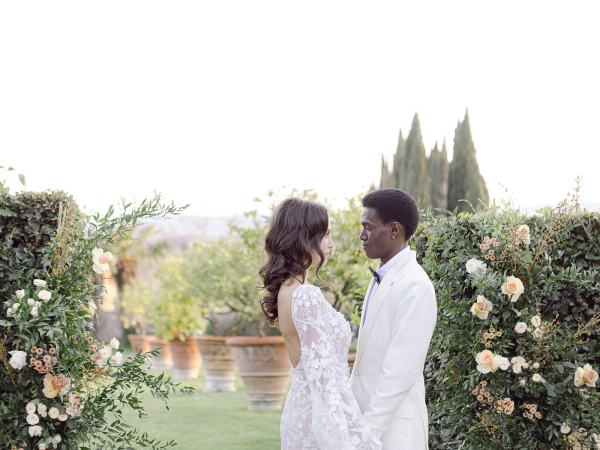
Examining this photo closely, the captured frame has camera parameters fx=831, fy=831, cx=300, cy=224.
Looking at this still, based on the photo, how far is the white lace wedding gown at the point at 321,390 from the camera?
3178 millimetres

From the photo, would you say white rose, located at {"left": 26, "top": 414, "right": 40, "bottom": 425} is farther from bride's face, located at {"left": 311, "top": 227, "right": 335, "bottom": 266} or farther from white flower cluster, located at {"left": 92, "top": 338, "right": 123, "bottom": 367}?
bride's face, located at {"left": 311, "top": 227, "right": 335, "bottom": 266}

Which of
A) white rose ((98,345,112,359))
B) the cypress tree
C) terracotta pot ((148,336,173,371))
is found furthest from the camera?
the cypress tree

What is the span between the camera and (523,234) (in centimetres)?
457

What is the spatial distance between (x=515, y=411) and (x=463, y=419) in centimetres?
30

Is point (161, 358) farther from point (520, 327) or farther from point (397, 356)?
point (397, 356)

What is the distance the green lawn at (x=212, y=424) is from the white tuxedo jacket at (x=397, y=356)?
17.5ft

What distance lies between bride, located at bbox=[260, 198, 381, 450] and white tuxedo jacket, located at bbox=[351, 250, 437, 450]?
0.09 metres

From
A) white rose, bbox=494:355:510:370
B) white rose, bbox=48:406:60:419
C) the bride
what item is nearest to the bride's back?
the bride

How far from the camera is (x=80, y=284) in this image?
4586mm

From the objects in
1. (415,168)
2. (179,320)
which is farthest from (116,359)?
(415,168)

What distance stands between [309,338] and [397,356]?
353 mm

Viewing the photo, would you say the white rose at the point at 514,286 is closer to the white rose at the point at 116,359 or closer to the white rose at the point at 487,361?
the white rose at the point at 487,361

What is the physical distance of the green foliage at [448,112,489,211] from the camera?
2433 cm

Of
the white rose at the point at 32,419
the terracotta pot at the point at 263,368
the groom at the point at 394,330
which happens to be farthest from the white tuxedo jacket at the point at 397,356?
the terracotta pot at the point at 263,368
